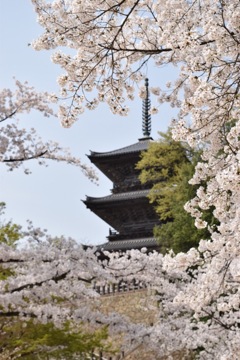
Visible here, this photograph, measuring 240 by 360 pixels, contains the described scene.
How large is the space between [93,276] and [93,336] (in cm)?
162

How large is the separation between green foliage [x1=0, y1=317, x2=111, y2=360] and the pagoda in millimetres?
13829

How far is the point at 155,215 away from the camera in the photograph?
24.0m

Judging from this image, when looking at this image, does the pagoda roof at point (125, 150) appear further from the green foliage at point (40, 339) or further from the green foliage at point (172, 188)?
the green foliage at point (40, 339)

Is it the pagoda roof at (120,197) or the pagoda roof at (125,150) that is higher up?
the pagoda roof at (125,150)

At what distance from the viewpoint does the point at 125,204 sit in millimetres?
24188

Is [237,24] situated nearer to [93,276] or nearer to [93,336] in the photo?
[93,276]

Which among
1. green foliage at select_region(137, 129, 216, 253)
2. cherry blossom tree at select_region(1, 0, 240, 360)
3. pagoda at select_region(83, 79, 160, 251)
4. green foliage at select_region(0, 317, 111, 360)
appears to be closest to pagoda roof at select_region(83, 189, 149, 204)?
pagoda at select_region(83, 79, 160, 251)

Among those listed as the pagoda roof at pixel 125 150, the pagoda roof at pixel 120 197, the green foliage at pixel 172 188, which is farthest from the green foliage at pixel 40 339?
the pagoda roof at pixel 125 150

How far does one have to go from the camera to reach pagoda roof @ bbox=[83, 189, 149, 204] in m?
23.6

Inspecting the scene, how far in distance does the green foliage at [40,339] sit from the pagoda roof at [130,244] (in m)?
13.7

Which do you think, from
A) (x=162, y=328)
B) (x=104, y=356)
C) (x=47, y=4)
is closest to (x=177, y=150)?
(x=104, y=356)

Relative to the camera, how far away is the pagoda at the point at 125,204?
77.6 feet

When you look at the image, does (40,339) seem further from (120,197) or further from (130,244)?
(120,197)

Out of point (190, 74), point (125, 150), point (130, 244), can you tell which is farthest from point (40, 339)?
point (125, 150)
